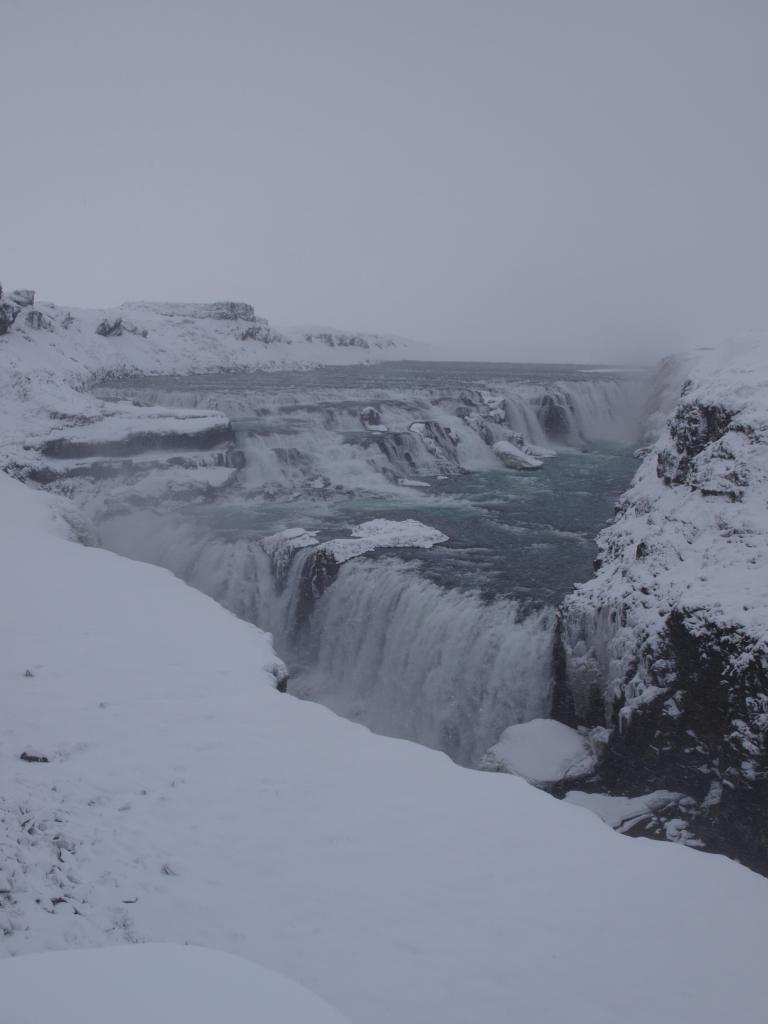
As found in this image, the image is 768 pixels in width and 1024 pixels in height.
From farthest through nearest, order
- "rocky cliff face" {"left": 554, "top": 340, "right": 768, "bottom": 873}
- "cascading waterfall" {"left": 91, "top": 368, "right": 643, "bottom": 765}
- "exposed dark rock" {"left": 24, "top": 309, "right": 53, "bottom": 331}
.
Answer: "exposed dark rock" {"left": 24, "top": 309, "right": 53, "bottom": 331} → "cascading waterfall" {"left": 91, "top": 368, "right": 643, "bottom": 765} → "rocky cliff face" {"left": 554, "top": 340, "right": 768, "bottom": 873}

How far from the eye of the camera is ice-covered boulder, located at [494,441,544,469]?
27.6 metres

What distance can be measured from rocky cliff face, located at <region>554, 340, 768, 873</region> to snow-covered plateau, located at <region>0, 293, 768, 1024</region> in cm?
4

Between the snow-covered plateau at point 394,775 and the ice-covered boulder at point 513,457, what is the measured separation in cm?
1084

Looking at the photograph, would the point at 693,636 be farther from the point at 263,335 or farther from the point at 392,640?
the point at 263,335

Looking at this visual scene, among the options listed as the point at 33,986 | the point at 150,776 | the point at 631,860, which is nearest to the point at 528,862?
the point at 631,860

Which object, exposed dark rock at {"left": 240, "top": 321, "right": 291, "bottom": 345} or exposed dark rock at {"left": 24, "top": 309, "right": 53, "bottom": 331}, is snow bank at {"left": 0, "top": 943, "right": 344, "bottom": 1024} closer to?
exposed dark rock at {"left": 24, "top": 309, "right": 53, "bottom": 331}

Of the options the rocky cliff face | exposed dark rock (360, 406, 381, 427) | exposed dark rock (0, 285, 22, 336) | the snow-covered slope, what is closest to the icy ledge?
the rocky cliff face

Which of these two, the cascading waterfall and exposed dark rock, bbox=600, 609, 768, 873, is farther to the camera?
the cascading waterfall

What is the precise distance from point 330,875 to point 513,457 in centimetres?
2476

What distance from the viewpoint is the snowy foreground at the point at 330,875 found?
3.75 metres

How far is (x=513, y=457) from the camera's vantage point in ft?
92.2

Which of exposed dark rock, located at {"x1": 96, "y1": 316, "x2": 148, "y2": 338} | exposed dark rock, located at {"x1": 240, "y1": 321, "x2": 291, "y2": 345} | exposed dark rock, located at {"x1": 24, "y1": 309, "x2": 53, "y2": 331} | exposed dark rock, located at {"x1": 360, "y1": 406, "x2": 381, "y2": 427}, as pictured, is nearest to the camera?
exposed dark rock, located at {"x1": 360, "y1": 406, "x2": 381, "y2": 427}

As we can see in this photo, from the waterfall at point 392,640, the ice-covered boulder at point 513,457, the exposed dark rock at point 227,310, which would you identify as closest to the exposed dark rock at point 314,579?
the waterfall at point 392,640

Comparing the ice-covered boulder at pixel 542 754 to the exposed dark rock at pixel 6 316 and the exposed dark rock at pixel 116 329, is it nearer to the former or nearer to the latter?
the exposed dark rock at pixel 6 316
